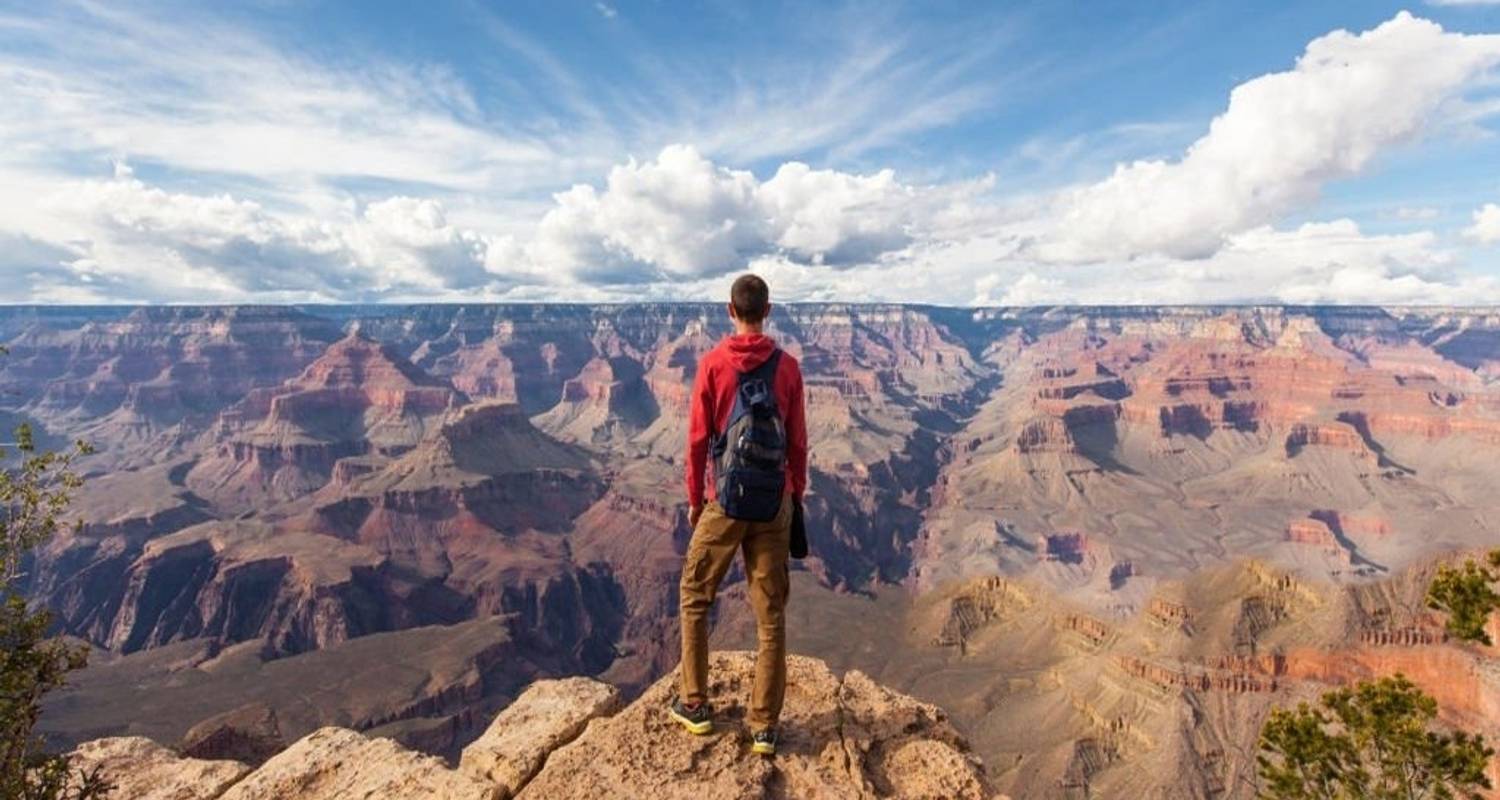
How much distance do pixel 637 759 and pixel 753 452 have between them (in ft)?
11.4

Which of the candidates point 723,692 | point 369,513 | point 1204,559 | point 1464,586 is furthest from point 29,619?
point 1204,559

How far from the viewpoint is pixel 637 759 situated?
7516 millimetres

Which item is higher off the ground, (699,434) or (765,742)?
(699,434)

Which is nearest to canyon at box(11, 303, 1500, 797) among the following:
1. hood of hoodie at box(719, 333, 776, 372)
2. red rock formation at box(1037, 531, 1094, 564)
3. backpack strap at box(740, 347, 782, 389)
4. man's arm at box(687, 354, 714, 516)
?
red rock formation at box(1037, 531, 1094, 564)

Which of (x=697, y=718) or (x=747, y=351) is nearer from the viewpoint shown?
(x=747, y=351)

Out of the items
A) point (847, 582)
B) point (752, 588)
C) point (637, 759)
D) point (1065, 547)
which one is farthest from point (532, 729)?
point (1065, 547)

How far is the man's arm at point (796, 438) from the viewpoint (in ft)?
25.9

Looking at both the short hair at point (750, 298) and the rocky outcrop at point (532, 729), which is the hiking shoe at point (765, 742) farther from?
the short hair at point (750, 298)

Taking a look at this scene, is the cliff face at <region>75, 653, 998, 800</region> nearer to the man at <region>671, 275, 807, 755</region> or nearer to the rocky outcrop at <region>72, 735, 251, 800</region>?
the rocky outcrop at <region>72, 735, 251, 800</region>

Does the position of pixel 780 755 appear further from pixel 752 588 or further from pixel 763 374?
pixel 763 374

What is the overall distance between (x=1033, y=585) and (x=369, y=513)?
111264 mm

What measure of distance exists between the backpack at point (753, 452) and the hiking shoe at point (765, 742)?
91.5 inches

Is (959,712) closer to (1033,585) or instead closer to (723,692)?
(1033,585)

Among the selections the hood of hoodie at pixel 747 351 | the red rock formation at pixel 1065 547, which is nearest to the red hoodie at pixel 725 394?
the hood of hoodie at pixel 747 351
